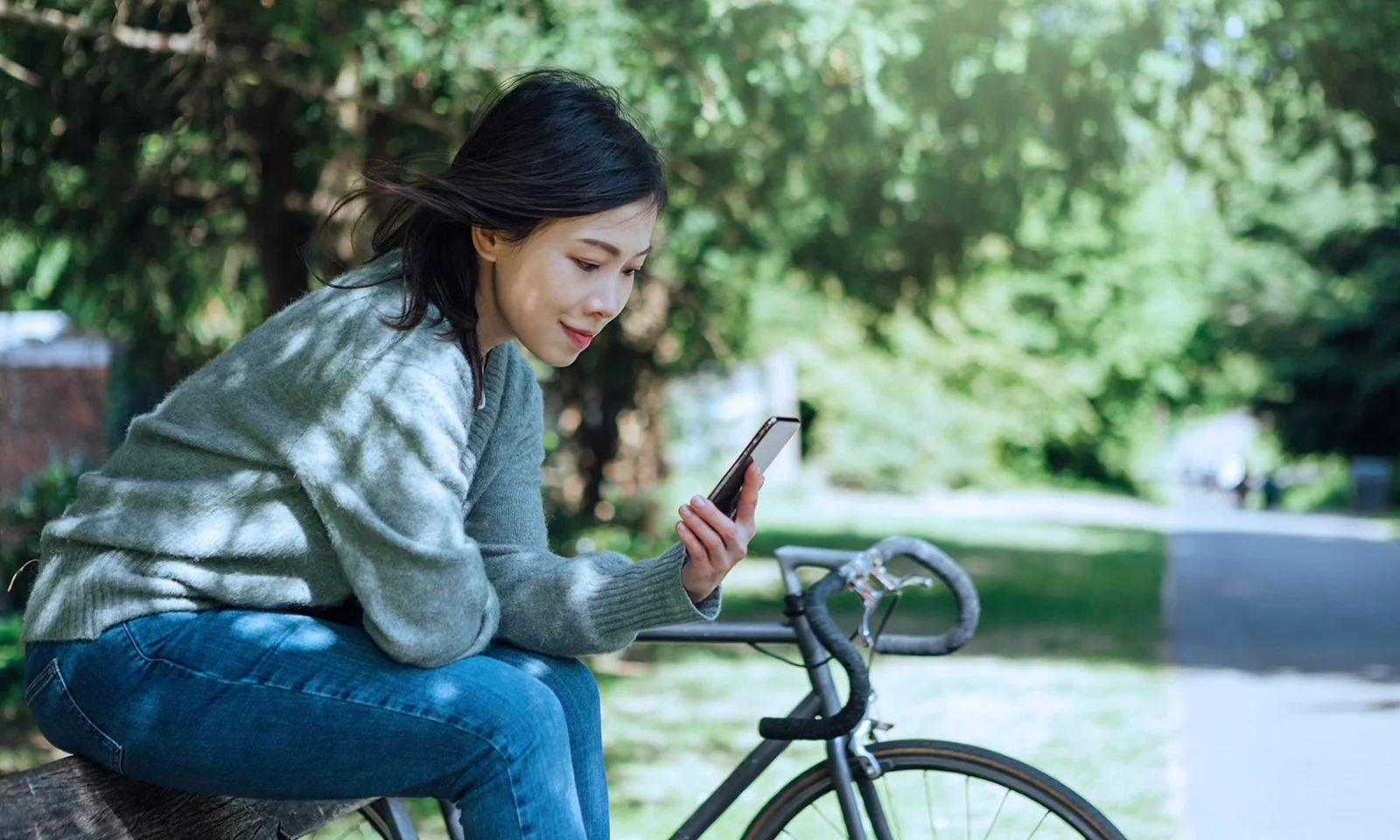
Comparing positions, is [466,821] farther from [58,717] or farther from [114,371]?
[114,371]

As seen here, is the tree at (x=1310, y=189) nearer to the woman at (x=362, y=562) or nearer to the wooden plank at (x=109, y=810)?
the woman at (x=362, y=562)

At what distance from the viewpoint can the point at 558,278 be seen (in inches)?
83.5

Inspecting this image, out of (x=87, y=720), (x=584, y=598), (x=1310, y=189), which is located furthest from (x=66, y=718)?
(x=1310, y=189)

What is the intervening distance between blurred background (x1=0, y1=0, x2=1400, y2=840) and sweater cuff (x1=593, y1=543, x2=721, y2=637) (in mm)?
812

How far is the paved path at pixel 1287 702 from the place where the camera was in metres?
5.12

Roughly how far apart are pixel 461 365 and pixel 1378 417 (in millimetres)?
33176

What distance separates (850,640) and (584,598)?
49cm

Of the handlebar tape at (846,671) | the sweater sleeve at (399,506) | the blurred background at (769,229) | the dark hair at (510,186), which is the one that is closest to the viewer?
the sweater sleeve at (399,506)

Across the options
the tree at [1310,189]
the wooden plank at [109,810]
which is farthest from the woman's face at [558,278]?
the tree at [1310,189]

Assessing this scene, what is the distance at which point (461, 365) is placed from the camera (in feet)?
6.40

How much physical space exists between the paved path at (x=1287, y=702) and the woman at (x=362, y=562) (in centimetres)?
349

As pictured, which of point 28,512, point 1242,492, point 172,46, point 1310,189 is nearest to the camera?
point 172,46

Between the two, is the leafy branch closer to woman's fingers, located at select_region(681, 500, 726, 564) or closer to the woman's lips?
the woman's lips

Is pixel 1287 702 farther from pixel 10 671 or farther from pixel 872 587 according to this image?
pixel 10 671
